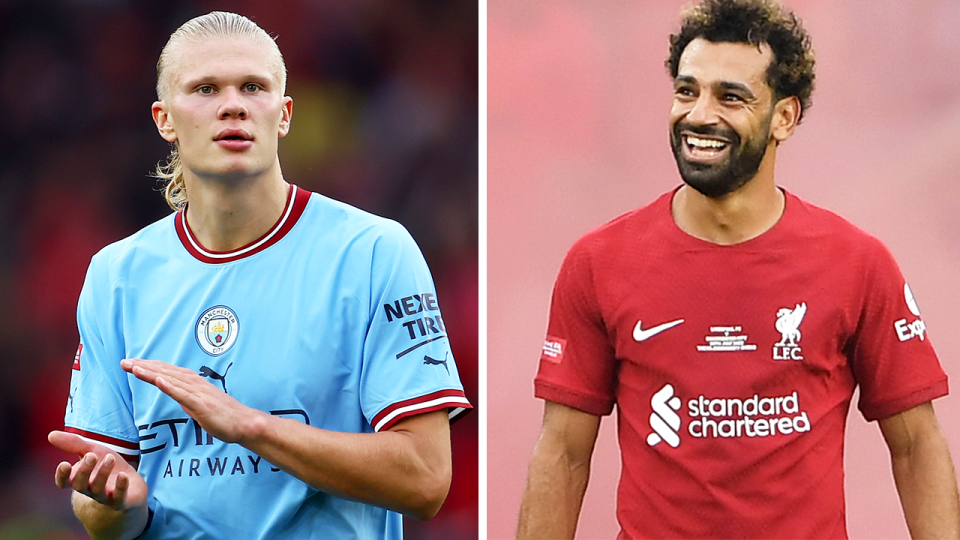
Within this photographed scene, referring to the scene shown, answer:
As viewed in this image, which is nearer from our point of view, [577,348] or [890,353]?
[890,353]

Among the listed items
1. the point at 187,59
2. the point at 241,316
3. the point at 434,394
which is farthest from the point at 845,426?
the point at 187,59

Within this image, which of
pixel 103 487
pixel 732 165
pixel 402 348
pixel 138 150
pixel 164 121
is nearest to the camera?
pixel 103 487

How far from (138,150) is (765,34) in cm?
201

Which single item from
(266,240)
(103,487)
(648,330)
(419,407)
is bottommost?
(103,487)

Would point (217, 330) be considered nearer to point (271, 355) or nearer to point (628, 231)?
point (271, 355)

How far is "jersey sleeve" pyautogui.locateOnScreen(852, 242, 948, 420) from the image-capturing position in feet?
6.88

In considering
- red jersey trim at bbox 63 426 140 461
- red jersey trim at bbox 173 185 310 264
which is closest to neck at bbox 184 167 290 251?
red jersey trim at bbox 173 185 310 264

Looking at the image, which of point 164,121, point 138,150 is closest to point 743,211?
point 164,121

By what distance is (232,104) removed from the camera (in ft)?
6.89

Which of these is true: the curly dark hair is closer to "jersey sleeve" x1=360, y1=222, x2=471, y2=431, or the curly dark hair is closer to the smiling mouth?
the smiling mouth

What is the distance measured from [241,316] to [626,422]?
0.73 metres

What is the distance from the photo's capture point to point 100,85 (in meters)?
3.39

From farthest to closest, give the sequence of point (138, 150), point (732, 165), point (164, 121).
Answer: point (138, 150), point (164, 121), point (732, 165)

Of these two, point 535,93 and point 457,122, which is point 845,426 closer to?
point 535,93
